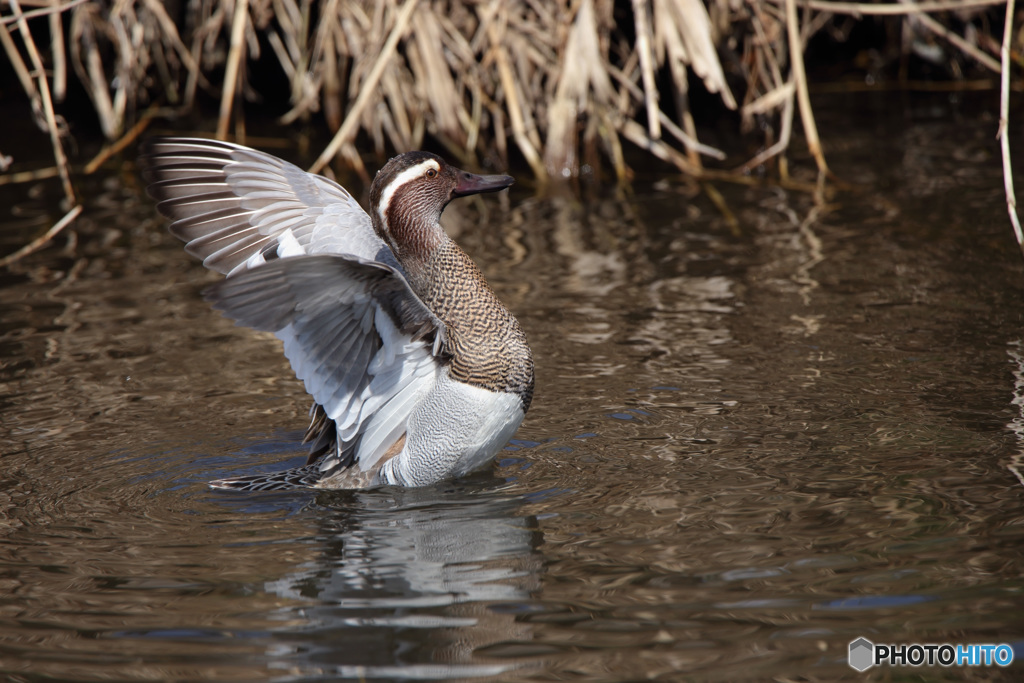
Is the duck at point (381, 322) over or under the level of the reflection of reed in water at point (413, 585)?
over

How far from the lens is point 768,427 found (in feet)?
15.4

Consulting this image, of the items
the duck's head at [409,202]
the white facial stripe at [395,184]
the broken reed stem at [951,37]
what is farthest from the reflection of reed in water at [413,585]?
the broken reed stem at [951,37]

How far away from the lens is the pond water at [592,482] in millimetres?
3229

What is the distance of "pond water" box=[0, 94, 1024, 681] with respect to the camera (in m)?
3.23

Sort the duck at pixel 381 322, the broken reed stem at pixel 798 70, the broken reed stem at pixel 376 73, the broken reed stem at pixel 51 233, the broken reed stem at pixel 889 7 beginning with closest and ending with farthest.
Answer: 1. the duck at pixel 381 322
2. the broken reed stem at pixel 51 233
3. the broken reed stem at pixel 376 73
4. the broken reed stem at pixel 798 70
5. the broken reed stem at pixel 889 7

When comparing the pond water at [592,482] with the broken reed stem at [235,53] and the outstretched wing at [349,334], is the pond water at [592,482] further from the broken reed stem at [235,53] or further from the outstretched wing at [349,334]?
the broken reed stem at [235,53]

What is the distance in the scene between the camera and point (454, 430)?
174 inches

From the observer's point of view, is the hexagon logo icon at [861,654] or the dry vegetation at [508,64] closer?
the hexagon logo icon at [861,654]

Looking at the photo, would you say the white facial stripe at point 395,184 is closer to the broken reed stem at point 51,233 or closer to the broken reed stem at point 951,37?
the broken reed stem at point 51,233

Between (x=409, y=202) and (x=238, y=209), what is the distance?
993 millimetres

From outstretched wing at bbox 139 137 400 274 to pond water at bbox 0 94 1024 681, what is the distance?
82 centimetres

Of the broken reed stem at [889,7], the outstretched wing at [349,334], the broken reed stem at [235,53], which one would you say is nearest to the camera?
the outstretched wing at [349,334]

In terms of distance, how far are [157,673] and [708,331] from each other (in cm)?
356

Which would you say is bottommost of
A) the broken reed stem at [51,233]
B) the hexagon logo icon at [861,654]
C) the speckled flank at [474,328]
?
the hexagon logo icon at [861,654]
